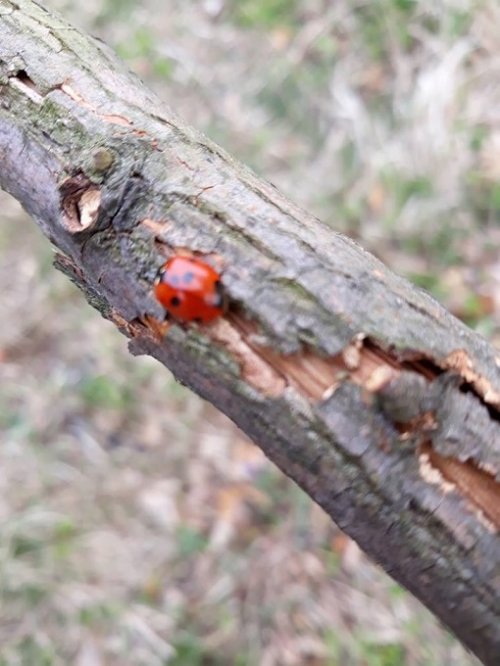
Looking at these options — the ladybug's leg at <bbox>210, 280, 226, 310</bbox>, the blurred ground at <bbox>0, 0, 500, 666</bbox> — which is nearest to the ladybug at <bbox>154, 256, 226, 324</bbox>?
the ladybug's leg at <bbox>210, 280, 226, 310</bbox>

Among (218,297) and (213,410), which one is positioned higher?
(213,410)

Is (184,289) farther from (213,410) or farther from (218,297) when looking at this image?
(213,410)

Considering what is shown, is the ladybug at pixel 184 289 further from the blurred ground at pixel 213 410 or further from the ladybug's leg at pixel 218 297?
the blurred ground at pixel 213 410

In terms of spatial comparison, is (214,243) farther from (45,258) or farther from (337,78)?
(337,78)

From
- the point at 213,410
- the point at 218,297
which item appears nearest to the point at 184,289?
the point at 218,297

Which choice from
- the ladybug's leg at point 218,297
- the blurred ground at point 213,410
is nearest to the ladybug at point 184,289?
the ladybug's leg at point 218,297

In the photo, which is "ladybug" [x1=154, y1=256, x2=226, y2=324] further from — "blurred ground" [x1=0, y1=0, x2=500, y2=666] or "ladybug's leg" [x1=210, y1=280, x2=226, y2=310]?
"blurred ground" [x1=0, y1=0, x2=500, y2=666]

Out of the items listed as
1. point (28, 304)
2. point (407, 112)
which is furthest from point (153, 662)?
point (407, 112)
